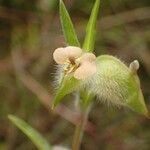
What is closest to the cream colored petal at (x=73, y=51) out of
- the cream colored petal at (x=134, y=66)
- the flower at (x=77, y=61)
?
the flower at (x=77, y=61)

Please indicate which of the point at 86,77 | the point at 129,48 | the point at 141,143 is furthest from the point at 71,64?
the point at 129,48

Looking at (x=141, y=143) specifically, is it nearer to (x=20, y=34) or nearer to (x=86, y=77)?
(x=20, y=34)

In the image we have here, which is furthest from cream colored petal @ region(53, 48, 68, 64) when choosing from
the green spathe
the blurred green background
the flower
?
the blurred green background

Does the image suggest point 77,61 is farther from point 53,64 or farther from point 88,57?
point 53,64

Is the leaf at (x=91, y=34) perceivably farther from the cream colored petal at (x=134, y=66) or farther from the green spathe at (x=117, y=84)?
the cream colored petal at (x=134, y=66)

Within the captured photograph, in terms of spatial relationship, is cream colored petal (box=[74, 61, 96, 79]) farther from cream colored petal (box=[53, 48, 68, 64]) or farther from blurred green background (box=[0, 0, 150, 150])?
blurred green background (box=[0, 0, 150, 150])

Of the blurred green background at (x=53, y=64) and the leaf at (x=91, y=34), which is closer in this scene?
the leaf at (x=91, y=34)
